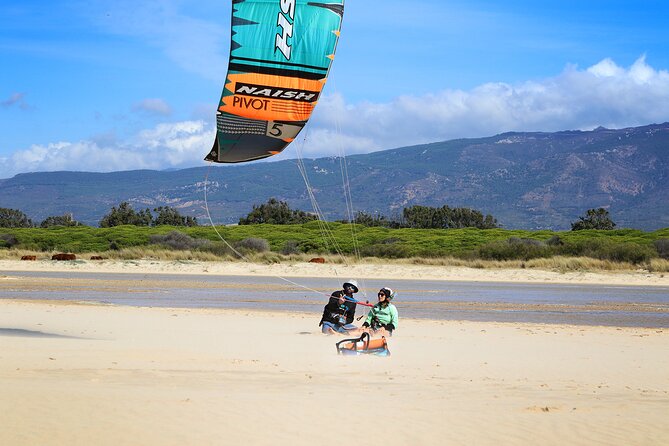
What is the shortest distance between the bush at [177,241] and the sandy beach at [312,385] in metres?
31.6

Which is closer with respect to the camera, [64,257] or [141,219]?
[64,257]

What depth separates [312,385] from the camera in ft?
35.8

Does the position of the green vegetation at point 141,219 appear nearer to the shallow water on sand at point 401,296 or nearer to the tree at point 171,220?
the tree at point 171,220

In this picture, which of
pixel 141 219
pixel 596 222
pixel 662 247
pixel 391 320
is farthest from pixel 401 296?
pixel 596 222

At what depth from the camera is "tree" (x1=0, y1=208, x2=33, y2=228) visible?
79.6m

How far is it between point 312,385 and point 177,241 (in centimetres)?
4179

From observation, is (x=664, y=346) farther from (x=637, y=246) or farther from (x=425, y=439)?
(x=637, y=246)

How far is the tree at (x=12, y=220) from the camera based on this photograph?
3132 inches

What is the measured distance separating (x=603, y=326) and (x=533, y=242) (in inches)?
1207


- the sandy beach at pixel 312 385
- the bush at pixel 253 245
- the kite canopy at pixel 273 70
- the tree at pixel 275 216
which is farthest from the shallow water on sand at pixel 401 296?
the tree at pixel 275 216

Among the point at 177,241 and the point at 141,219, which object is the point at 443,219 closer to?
the point at 141,219

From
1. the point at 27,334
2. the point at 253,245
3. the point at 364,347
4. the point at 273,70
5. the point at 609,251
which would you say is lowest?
the point at 27,334

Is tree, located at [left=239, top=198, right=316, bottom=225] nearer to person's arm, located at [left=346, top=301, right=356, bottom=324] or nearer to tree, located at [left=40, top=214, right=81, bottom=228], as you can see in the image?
tree, located at [left=40, top=214, right=81, bottom=228]

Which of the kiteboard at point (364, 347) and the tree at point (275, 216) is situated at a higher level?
the tree at point (275, 216)
